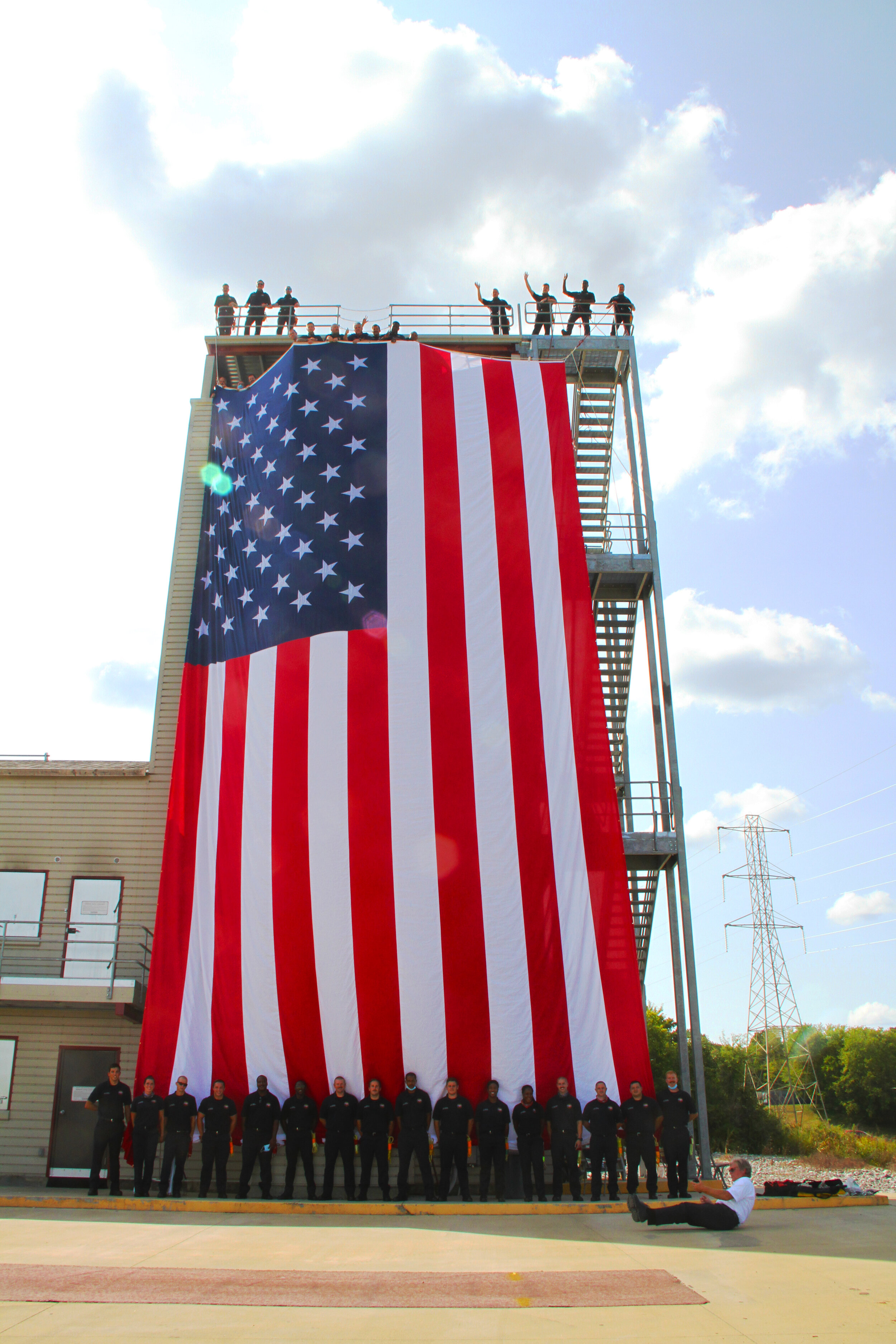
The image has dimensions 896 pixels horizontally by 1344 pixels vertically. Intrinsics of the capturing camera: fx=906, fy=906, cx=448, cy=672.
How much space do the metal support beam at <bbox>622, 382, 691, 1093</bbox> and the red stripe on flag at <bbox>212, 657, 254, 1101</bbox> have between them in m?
6.34

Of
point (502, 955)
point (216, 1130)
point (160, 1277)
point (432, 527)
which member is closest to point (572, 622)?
point (432, 527)

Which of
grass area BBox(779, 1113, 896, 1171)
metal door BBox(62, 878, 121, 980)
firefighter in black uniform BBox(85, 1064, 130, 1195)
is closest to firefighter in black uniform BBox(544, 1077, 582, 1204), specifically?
firefighter in black uniform BBox(85, 1064, 130, 1195)

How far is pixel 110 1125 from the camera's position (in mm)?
11680

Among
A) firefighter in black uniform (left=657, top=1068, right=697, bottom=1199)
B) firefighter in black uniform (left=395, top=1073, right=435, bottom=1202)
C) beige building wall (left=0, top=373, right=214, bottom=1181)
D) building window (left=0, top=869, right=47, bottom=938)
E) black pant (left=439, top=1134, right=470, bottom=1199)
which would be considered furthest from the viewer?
Answer: building window (left=0, top=869, right=47, bottom=938)

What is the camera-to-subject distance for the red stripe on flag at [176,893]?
42.7 feet

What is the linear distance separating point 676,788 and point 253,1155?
840 centimetres

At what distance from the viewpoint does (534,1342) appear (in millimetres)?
4746

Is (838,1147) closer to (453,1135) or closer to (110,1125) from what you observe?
(453,1135)

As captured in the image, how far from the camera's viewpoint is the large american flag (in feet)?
40.8

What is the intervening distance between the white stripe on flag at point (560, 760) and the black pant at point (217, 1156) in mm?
4729

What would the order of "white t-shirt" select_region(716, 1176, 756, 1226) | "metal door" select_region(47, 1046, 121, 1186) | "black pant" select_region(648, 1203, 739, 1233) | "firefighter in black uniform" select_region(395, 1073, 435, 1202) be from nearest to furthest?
1. "black pant" select_region(648, 1203, 739, 1233)
2. "white t-shirt" select_region(716, 1176, 756, 1226)
3. "firefighter in black uniform" select_region(395, 1073, 435, 1202)
4. "metal door" select_region(47, 1046, 121, 1186)

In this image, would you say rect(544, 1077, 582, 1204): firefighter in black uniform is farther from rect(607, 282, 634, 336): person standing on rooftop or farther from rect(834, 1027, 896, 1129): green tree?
rect(834, 1027, 896, 1129): green tree

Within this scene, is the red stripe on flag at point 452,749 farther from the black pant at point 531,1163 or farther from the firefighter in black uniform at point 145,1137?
the firefighter in black uniform at point 145,1137

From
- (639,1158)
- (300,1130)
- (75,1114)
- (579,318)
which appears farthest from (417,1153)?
(579,318)
